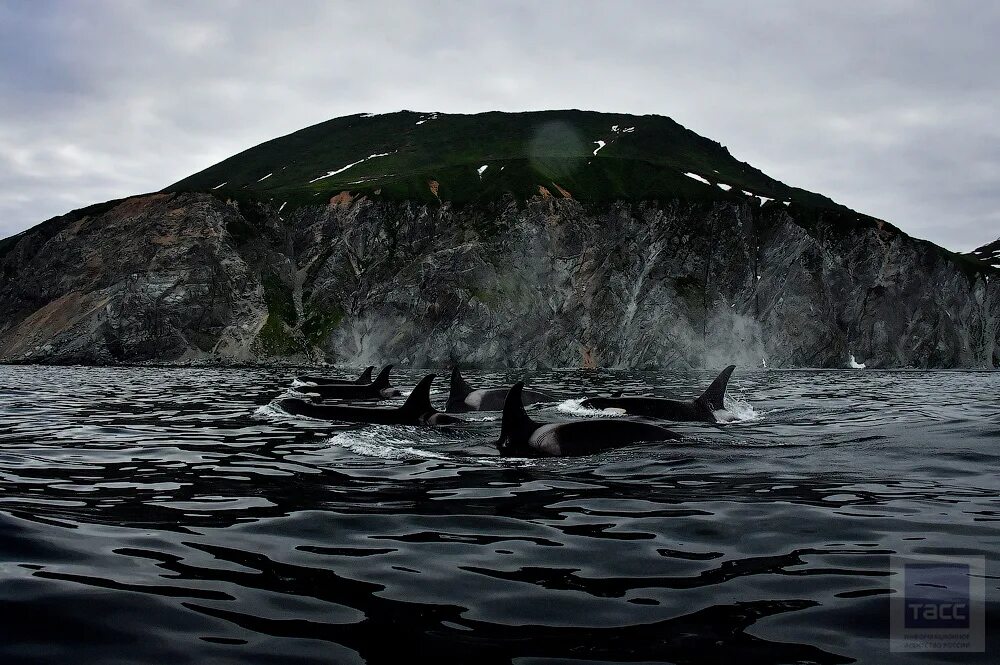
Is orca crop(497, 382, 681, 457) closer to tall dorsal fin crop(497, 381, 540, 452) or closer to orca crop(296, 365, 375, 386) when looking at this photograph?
tall dorsal fin crop(497, 381, 540, 452)

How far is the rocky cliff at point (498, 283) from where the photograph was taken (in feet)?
317

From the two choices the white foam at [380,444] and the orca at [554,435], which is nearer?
the orca at [554,435]

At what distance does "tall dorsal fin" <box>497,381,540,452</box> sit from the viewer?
1433 cm

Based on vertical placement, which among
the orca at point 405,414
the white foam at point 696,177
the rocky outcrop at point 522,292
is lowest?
the orca at point 405,414

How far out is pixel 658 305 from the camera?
98000mm

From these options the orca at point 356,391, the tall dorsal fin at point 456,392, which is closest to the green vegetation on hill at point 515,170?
the orca at point 356,391

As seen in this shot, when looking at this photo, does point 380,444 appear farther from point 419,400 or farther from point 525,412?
point 419,400

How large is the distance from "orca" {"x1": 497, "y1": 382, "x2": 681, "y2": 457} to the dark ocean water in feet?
1.58

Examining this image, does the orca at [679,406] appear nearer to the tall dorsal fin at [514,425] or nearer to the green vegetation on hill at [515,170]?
the tall dorsal fin at [514,425]

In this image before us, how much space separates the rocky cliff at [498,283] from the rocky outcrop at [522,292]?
25 centimetres

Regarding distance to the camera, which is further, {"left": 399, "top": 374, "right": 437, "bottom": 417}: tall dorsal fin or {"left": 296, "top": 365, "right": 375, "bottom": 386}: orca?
{"left": 296, "top": 365, "right": 375, "bottom": 386}: orca

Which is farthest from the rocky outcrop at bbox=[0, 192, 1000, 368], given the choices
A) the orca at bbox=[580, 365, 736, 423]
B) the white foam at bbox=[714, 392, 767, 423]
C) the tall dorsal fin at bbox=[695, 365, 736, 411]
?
the orca at bbox=[580, 365, 736, 423]

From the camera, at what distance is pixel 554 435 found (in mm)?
14180

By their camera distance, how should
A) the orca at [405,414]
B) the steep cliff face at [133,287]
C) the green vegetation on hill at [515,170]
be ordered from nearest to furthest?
the orca at [405,414] < the steep cliff face at [133,287] < the green vegetation on hill at [515,170]
